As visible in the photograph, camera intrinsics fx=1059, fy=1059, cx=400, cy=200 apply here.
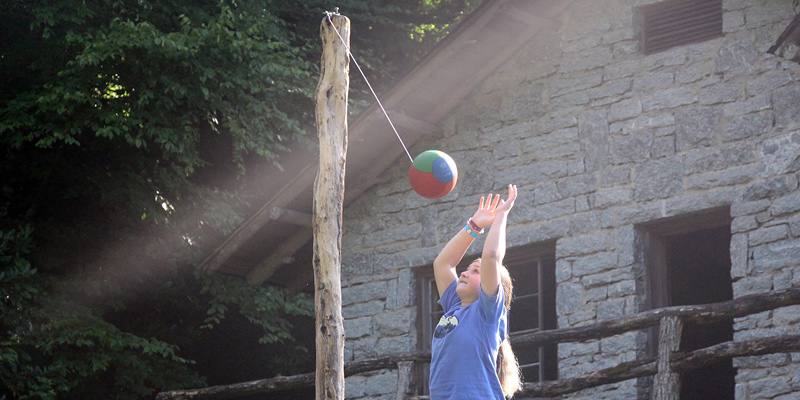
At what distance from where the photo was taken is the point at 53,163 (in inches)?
533

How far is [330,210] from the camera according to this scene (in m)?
6.29

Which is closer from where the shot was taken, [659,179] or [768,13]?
[768,13]

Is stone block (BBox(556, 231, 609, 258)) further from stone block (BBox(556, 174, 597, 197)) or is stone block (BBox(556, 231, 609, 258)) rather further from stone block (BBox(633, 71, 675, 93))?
stone block (BBox(633, 71, 675, 93))

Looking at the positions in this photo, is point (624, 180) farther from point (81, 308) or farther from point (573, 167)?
point (81, 308)

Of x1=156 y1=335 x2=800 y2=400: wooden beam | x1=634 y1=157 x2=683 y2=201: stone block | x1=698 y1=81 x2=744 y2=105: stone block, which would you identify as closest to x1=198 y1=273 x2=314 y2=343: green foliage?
x1=156 y1=335 x2=800 y2=400: wooden beam

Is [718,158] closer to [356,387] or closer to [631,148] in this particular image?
[631,148]

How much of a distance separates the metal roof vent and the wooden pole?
3.38 metres

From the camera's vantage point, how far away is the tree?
39.5 ft

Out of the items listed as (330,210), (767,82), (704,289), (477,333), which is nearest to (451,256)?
(477,333)

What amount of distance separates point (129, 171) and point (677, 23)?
7543 millimetres

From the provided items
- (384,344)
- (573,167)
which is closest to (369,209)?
(384,344)

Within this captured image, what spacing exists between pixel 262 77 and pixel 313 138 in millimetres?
1263

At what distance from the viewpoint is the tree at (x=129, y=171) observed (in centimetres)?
1204

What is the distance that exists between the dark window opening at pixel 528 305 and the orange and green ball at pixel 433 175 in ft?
10.3
